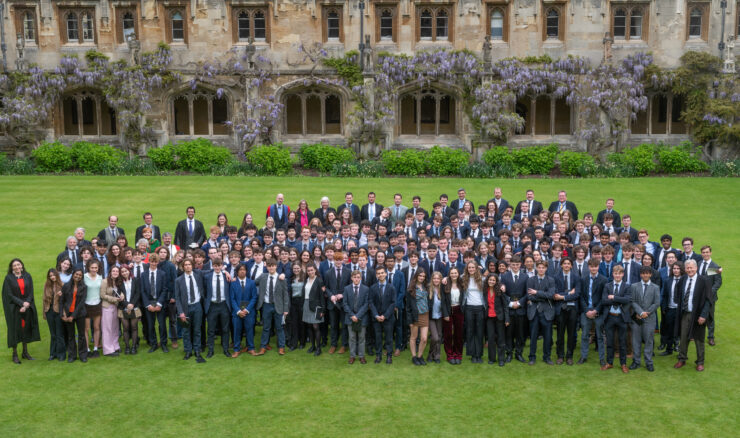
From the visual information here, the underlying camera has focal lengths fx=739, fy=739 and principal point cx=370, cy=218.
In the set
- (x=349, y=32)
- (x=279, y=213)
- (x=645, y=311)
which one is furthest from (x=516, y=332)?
(x=349, y=32)

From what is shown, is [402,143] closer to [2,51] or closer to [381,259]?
[2,51]

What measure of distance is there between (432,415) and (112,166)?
23.0m

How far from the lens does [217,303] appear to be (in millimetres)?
12727

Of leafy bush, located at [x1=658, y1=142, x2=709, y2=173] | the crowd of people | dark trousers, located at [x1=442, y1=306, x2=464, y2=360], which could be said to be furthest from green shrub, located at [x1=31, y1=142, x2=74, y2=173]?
leafy bush, located at [x1=658, y1=142, x2=709, y2=173]

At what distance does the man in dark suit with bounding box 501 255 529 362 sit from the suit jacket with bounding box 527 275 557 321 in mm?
117

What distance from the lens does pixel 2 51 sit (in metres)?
32.2

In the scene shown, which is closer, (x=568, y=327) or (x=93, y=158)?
(x=568, y=327)

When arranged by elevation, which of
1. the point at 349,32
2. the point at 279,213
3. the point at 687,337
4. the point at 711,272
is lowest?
the point at 687,337

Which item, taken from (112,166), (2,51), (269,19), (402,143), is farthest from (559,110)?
(2,51)

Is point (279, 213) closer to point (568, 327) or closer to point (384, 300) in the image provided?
point (384, 300)

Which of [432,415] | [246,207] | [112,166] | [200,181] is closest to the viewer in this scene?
[432,415]

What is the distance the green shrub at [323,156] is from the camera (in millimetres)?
29797

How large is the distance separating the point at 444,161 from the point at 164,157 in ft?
37.9

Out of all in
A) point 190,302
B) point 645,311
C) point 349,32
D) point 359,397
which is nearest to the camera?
point 359,397
